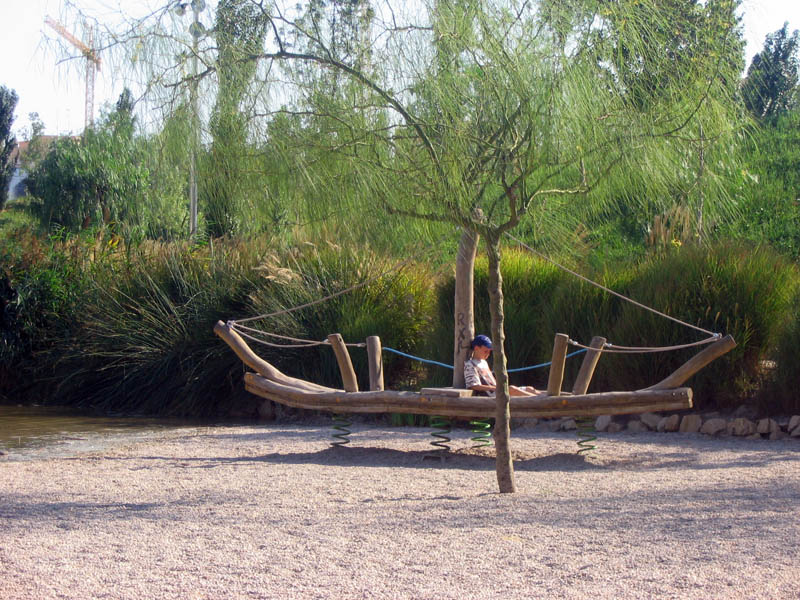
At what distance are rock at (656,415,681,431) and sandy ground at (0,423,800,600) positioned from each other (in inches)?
59.7

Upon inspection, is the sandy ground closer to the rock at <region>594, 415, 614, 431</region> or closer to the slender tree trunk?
the slender tree trunk

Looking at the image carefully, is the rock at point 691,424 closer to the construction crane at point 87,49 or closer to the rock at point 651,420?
the rock at point 651,420

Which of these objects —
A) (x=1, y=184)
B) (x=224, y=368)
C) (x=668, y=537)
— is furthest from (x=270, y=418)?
(x=1, y=184)

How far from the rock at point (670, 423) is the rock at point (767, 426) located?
2.60ft

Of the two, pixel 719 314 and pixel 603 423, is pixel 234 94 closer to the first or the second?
pixel 603 423

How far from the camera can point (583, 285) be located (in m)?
9.67

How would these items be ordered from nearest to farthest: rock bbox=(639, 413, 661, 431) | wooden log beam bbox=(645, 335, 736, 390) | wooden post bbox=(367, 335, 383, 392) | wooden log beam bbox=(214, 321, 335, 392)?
wooden log beam bbox=(645, 335, 736, 390) → wooden log beam bbox=(214, 321, 335, 392) → wooden post bbox=(367, 335, 383, 392) → rock bbox=(639, 413, 661, 431)

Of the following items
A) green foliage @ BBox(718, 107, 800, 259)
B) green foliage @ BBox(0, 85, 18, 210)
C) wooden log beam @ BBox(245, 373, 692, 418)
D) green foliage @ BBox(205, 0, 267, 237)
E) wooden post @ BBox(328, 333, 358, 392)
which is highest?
green foliage @ BBox(0, 85, 18, 210)

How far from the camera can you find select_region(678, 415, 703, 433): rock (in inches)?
328

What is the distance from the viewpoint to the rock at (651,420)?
862cm

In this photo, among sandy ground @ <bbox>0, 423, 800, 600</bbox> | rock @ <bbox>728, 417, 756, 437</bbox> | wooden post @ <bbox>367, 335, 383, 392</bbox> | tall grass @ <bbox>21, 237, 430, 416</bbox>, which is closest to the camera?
sandy ground @ <bbox>0, 423, 800, 600</bbox>

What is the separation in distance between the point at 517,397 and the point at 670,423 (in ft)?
9.66

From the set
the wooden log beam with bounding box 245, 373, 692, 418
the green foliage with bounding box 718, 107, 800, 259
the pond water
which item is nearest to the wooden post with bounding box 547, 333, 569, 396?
the wooden log beam with bounding box 245, 373, 692, 418

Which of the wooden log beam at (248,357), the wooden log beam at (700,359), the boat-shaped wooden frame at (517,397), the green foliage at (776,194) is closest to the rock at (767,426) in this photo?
the boat-shaped wooden frame at (517,397)
